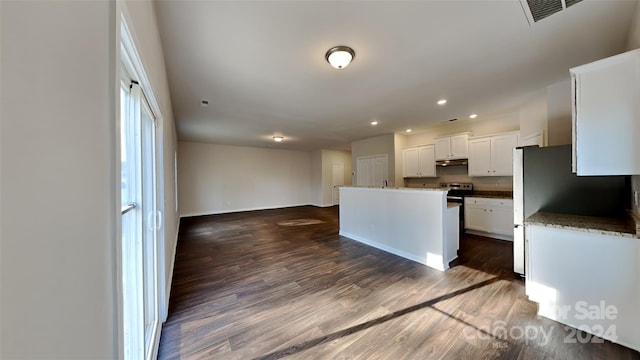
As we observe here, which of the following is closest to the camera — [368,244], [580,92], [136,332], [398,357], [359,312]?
[136,332]

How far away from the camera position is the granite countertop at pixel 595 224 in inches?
66.5

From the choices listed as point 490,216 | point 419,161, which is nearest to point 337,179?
point 419,161

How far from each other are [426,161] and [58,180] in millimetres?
6256

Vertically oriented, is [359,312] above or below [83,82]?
below

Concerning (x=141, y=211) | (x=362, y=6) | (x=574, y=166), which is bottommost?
(x=141, y=211)

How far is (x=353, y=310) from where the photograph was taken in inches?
84.5

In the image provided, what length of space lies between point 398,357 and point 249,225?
196 inches

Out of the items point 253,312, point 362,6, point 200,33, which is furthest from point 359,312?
point 200,33

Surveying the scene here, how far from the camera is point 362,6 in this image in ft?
5.40

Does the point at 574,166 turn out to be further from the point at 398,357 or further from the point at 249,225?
the point at 249,225

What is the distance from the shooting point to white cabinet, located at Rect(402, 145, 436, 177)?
566cm

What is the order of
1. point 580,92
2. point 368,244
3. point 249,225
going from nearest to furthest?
1. point 580,92
2. point 368,244
3. point 249,225

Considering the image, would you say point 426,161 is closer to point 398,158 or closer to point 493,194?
point 398,158

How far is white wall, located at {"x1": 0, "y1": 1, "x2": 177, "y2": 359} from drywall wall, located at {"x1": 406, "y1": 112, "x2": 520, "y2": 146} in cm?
610
